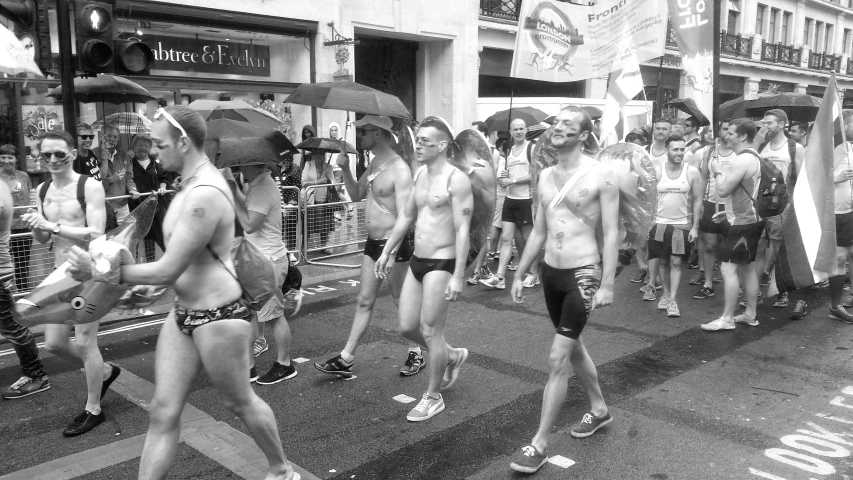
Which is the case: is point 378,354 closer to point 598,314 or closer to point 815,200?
point 598,314

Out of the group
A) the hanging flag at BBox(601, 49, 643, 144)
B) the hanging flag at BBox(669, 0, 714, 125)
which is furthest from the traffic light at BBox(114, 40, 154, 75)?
the hanging flag at BBox(669, 0, 714, 125)

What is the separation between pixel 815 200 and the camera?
637 centimetres

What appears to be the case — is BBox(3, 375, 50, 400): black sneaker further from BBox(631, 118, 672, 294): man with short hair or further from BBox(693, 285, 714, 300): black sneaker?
BBox(693, 285, 714, 300): black sneaker

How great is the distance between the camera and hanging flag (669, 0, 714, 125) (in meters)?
9.66

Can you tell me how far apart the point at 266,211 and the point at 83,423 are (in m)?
1.83

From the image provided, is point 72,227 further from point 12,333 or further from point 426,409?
point 426,409

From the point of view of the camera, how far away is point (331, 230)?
10.6m

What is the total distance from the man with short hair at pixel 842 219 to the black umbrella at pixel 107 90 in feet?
28.3

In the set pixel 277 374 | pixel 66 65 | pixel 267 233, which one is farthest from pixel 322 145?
pixel 277 374

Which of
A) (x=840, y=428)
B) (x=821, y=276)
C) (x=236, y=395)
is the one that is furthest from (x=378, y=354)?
(x=821, y=276)

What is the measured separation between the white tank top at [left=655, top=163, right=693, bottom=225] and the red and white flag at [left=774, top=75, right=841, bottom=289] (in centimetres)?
153

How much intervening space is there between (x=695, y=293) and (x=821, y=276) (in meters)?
2.40

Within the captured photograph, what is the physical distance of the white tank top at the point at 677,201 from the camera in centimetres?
793

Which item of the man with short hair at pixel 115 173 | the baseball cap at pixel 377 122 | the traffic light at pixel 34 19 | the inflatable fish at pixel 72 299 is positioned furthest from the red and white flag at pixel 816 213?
the man with short hair at pixel 115 173
